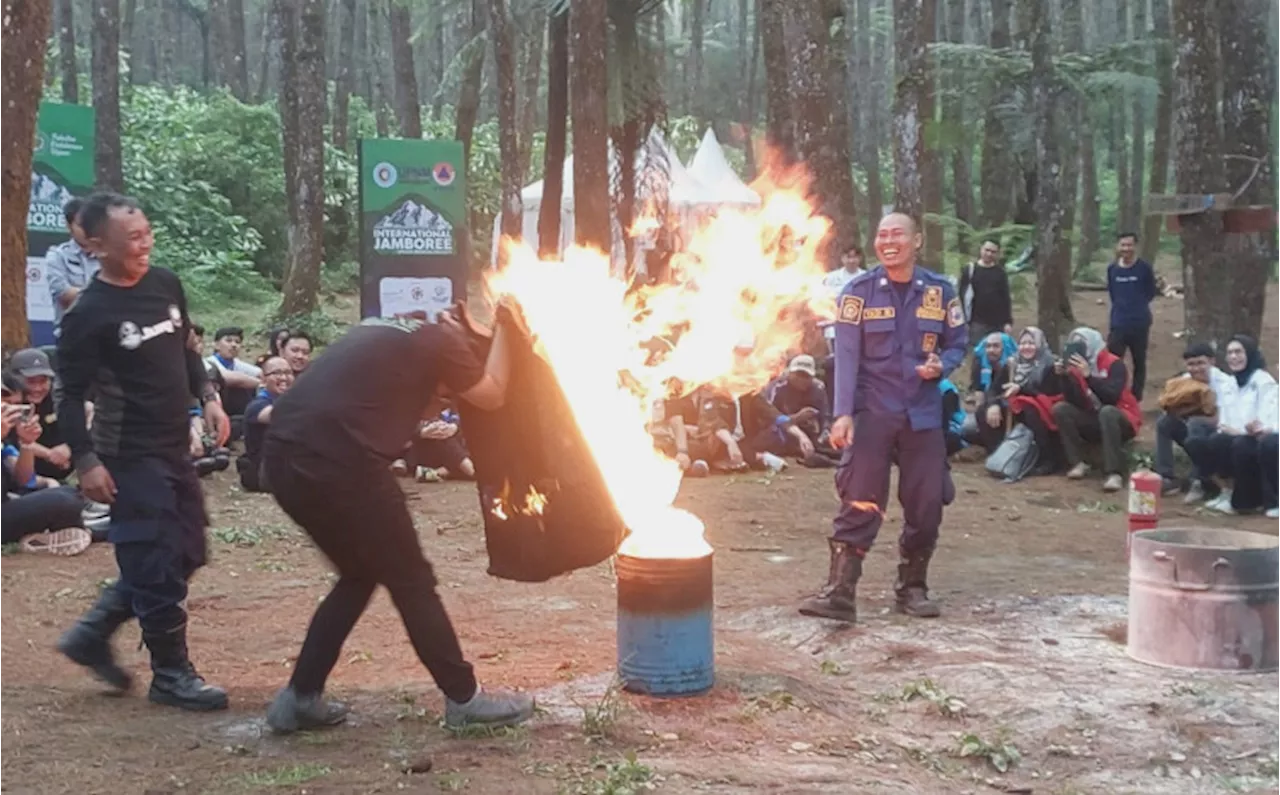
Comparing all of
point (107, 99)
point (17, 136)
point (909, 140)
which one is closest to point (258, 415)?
point (17, 136)

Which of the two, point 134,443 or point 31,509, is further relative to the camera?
point 31,509

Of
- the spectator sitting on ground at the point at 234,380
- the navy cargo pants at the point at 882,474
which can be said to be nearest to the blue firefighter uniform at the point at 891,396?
the navy cargo pants at the point at 882,474

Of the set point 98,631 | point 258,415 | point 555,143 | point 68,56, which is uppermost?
point 68,56

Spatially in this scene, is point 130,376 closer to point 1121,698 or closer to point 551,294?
point 551,294

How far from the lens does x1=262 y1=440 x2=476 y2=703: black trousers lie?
16.0 feet

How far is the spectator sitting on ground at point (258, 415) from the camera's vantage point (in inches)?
468

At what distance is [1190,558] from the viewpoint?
6.46m

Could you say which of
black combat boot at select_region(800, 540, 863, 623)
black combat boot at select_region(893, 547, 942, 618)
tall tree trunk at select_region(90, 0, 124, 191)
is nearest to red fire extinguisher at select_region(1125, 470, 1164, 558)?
black combat boot at select_region(893, 547, 942, 618)

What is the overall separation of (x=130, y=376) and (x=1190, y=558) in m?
4.89

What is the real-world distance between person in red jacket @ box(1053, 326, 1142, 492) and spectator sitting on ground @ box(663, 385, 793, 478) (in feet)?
8.61

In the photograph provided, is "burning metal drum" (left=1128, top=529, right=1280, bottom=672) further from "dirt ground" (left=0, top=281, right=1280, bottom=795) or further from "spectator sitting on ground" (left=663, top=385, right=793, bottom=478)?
"spectator sitting on ground" (left=663, top=385, right=793, bottom=478)

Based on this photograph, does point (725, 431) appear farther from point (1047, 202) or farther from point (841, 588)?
point (1047, 202)

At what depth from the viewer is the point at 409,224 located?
51.2 feet

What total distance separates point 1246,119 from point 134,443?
1342 centimetres
